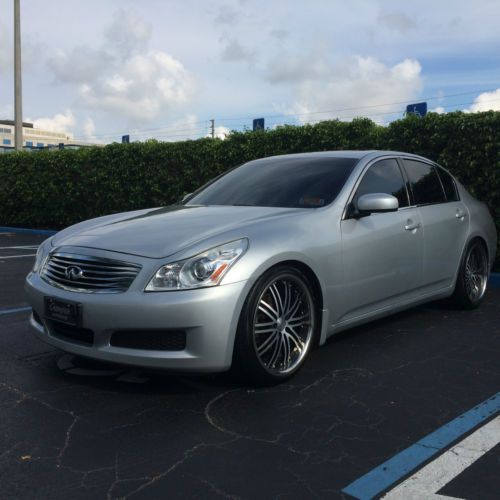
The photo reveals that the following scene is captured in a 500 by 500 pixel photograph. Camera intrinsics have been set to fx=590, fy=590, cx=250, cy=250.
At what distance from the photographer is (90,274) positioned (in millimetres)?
3457

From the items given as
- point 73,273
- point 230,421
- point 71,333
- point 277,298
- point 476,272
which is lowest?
point 230,421

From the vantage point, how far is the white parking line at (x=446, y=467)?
238 centimetres

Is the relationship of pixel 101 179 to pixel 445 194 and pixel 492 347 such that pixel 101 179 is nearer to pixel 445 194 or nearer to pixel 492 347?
pixel 445 194

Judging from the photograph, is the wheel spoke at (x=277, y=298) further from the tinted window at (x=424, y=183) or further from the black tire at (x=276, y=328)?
the tinted window at (x=424, y=183)

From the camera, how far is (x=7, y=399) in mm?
3438

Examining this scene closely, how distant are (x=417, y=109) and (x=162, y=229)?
6159 mm

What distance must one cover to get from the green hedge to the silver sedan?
309 cm

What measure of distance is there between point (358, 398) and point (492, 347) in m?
1.64

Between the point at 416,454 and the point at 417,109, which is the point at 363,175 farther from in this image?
the point at 417,109

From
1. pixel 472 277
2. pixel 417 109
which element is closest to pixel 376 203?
pixel 472 277

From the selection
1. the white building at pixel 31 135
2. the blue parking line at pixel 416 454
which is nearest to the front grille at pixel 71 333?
the blue parking line at pixel 416 454

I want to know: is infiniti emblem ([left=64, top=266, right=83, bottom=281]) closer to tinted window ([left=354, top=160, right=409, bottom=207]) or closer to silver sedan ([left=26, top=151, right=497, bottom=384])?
silver sedan ([left=26, top=151, right=497, bottom=384])

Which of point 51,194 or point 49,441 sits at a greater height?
point 51,194

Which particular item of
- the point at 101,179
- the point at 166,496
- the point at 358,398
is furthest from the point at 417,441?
the point at 101,179
